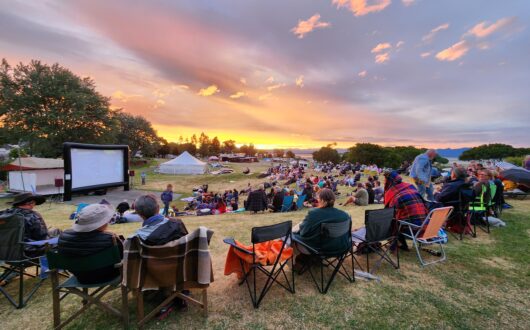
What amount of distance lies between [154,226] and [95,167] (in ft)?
55.6

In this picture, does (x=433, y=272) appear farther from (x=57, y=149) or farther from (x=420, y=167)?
(x=57, y=149)

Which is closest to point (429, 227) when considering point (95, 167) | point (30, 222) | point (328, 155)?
point (30, 222)

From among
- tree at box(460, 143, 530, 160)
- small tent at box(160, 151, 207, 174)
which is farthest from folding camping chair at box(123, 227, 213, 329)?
tree at box(460, 143, 530, 160)

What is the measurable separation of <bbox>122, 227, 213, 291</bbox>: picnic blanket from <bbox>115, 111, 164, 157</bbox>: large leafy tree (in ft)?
174

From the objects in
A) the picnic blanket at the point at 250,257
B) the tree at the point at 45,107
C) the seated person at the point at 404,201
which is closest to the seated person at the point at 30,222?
the picnic blanket at the point at 250,257

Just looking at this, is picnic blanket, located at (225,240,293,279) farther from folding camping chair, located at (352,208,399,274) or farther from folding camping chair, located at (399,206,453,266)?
folding camping chair, located at (399,206,453,266)

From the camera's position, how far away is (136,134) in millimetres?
48969

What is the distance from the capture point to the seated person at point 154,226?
7.70 feet

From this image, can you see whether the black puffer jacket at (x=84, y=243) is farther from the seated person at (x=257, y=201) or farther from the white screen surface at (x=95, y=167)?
the white screen surface at (x=95, y=167)

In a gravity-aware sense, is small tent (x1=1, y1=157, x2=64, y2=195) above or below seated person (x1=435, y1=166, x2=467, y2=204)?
below

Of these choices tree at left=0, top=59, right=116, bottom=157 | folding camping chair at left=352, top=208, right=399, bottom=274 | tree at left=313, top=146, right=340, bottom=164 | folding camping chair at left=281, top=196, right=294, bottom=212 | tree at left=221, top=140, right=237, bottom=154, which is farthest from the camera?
tree at left=221, top=140, right=237, bottom=154

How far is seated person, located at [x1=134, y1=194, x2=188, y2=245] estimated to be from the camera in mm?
2348

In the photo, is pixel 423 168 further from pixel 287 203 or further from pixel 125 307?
pixel 125 307

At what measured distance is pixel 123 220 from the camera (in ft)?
26.8
